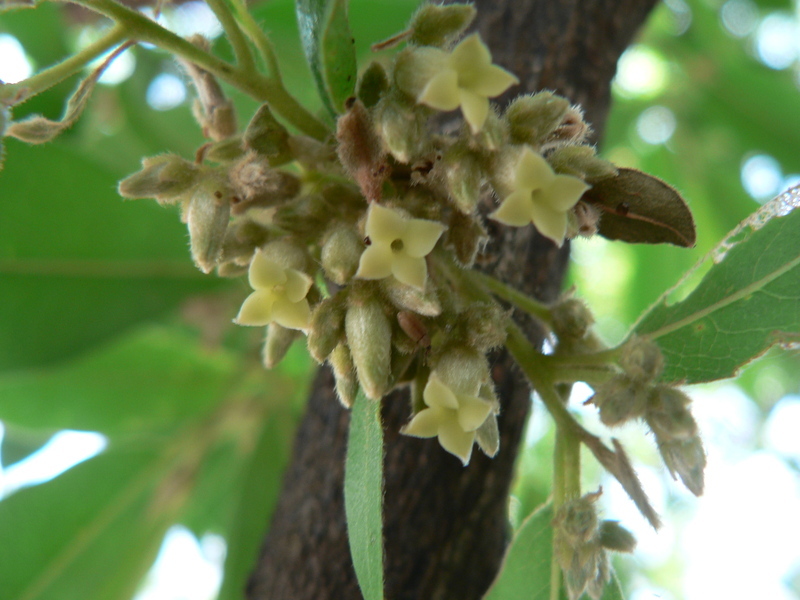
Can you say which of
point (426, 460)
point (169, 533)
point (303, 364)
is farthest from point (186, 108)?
point (426, 460)

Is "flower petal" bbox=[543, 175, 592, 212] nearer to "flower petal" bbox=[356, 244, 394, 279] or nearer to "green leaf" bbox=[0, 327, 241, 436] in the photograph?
"flower petal" bbox=[356, 244, 394, 279]

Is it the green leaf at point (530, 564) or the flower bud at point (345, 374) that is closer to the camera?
the flower bud at point (345, 374)

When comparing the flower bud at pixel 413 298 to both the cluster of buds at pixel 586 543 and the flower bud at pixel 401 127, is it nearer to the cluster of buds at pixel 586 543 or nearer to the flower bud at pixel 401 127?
the flower bud at pixel 401 127

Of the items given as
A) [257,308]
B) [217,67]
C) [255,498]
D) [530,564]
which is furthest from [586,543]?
[255,498]

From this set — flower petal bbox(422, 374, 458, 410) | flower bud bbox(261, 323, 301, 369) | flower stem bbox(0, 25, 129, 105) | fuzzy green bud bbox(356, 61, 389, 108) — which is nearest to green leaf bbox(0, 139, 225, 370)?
flower stem bbox(0, 25, 129, 105)

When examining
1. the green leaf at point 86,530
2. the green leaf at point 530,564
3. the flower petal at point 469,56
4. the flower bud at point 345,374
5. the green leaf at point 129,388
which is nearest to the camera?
the flower petal at point 469,56

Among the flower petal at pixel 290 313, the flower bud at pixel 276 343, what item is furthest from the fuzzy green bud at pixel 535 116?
the flower bud at pixel 276 343
